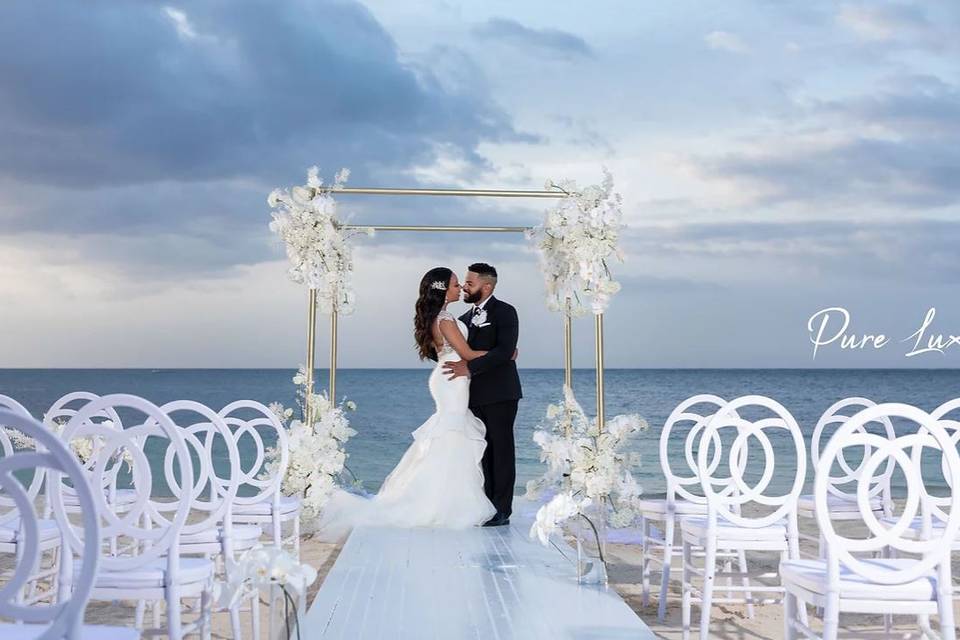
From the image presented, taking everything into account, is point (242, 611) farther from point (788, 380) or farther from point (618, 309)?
point (788, 380)

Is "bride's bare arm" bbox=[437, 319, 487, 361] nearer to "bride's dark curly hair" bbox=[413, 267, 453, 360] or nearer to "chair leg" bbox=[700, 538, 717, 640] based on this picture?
"bride's dark curly hair" bbox=[413, 267, 453, 360]

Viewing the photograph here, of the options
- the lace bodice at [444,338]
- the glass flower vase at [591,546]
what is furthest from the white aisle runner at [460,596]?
the lace bodice at [444,338]

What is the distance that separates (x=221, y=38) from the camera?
48.1ft

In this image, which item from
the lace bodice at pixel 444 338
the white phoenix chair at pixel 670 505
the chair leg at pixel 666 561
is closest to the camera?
the white phoenix chair at pixel 670 505

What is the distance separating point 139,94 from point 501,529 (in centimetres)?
2164

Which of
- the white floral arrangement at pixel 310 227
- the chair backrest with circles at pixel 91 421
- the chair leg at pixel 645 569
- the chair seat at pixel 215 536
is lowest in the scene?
the chair leg at pixel 645 569

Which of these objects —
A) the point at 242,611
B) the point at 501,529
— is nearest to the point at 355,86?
the point at 501,529

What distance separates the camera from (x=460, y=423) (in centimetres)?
704

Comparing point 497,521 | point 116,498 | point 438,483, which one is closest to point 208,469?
point 116,498

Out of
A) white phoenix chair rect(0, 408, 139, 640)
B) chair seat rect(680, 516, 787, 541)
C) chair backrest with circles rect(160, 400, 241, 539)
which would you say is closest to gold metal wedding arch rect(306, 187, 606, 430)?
chair seat rect(680, 516, 787, 541)

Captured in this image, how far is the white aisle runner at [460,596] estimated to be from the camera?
12.7 feet

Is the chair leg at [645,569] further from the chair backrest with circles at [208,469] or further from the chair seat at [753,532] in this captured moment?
the chair backrest with circles at [208,469]

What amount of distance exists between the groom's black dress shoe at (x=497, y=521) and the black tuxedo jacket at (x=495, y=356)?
2.72 ft

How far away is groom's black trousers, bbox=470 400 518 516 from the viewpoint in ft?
23.2
